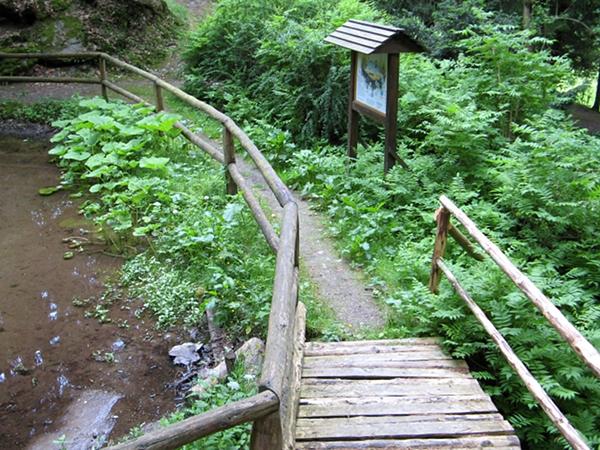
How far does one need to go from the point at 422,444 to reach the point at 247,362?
179 cm

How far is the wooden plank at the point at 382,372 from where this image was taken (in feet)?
14.3

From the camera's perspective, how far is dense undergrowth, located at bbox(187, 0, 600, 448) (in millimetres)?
4410

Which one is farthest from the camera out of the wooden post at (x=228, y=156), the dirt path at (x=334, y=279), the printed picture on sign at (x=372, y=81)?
the wooden post at (x=228, y=156)

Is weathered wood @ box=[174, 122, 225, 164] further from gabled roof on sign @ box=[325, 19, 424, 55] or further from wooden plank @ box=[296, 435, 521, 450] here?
wooden plank @ box=[296, 435, 521, 450]

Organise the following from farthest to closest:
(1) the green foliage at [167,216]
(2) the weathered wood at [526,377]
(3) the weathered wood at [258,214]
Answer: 1. (1) the green foliage at [167,216]
2. (3) the weathered wood at [258,214]
3. (2) the weathered wood at [526,377]

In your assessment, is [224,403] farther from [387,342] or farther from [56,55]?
[56,55]

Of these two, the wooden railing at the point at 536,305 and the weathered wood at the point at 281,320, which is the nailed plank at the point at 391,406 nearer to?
the wooden railing at the point at 536,305

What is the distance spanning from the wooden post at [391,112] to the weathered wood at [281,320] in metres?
3.24

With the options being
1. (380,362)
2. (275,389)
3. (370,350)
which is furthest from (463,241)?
(275,389)

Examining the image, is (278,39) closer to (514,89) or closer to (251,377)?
(514,89)

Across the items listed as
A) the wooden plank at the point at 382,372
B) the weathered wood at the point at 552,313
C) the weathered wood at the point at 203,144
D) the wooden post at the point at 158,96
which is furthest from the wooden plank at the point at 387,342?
the wooden post at the point at 158,96

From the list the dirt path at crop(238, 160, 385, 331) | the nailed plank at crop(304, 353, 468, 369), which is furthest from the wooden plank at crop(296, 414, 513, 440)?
the dirt path at crop(238, 160, 385, 331)

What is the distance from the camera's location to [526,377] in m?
3.63

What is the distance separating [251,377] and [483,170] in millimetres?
4225
